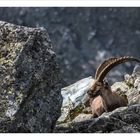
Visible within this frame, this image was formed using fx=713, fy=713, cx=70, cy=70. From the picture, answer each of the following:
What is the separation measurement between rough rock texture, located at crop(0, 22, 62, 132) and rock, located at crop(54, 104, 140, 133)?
48cm

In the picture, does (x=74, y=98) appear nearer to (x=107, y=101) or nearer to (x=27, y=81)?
(x=107, y=101)

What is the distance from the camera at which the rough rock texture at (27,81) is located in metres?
Answer: 11.5

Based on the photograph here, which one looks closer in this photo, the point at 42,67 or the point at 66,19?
the point at 42,67

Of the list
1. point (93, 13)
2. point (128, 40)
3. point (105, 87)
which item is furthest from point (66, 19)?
point (105, 87)

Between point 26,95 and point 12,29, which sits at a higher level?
point 12,29

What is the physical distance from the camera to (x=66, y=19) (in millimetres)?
197500

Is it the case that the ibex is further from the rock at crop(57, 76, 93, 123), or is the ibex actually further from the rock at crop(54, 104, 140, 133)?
the rock at crop(54, 104, 140, 133)

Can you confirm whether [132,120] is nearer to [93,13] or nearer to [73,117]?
[73,117]

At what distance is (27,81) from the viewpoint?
38.5 ft

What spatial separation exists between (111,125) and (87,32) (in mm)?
185814

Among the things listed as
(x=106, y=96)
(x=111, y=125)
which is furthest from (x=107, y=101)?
(x=111, y=125)

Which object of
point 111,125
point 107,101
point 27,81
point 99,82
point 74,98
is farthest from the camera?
point 74,98

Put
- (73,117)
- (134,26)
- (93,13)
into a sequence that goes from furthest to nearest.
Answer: (93,13), (134,26), (73,117)

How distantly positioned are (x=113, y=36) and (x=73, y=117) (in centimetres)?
18068
